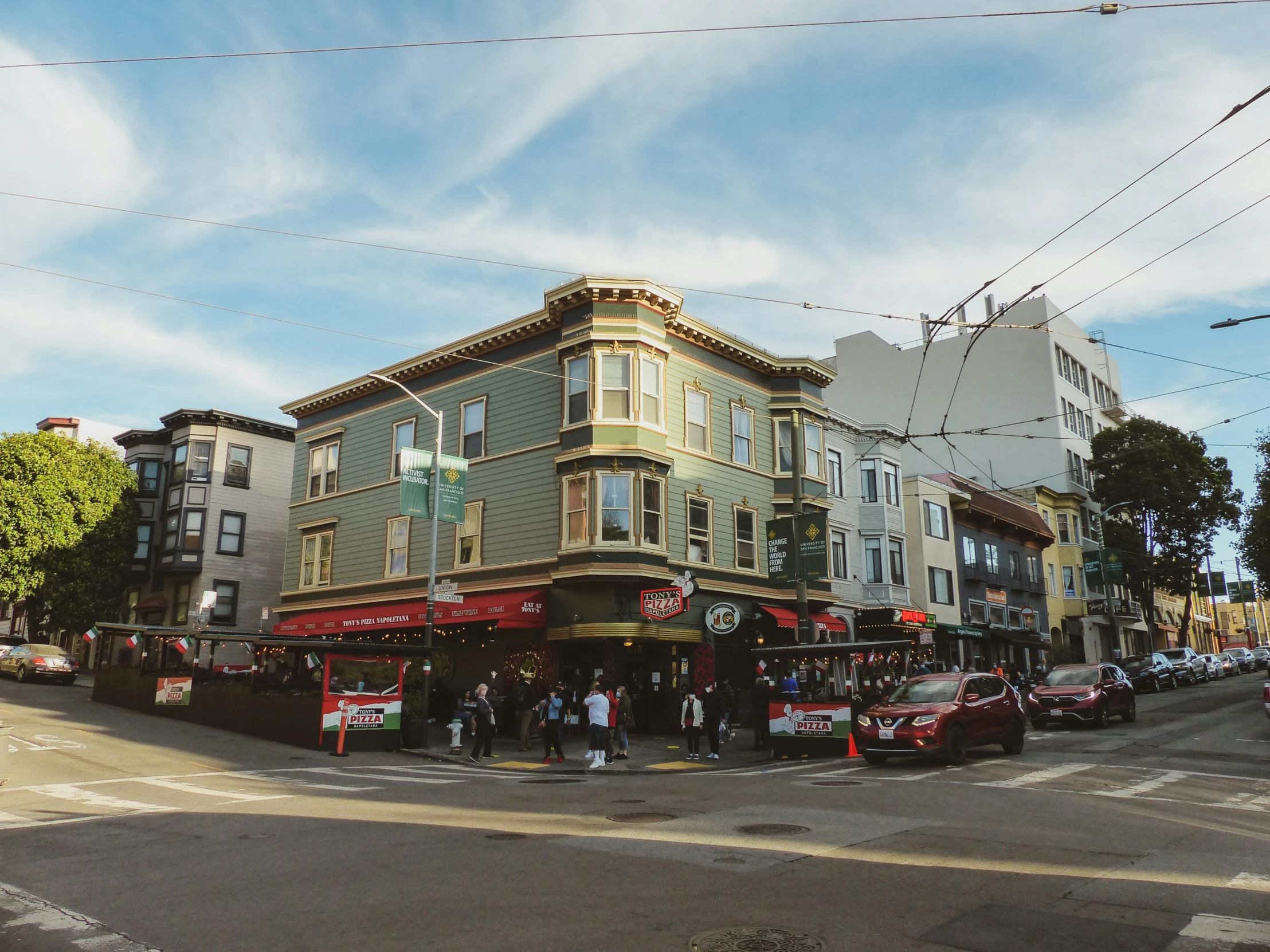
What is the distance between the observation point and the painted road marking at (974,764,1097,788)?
1451 cm

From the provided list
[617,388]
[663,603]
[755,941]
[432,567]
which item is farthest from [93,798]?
[617,388]

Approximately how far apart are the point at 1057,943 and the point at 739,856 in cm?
335

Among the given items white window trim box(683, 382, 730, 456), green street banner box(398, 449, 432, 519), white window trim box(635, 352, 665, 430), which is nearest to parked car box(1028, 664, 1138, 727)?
white window trim box(683, 382, 730, 456)

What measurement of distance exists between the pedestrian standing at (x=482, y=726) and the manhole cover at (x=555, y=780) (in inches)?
123

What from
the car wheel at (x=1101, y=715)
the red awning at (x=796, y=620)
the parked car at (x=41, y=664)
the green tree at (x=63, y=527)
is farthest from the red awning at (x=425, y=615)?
the car wheel at (x=1101, y=715)

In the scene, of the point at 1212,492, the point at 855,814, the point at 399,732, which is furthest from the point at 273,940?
the point at 1212,492

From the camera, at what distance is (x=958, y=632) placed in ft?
138

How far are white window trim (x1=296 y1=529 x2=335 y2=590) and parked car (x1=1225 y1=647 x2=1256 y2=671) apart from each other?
170 ft

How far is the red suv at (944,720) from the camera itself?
17328 mm

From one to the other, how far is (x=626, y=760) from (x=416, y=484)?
28.8 ft

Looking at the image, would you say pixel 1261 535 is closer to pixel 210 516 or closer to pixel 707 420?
pixel 707 420

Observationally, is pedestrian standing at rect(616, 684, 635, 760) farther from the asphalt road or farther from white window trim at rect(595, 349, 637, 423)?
white window trim at rect(595, 349, 637, 423)

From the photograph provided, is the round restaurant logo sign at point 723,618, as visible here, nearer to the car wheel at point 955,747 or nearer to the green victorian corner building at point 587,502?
the green victorian corner building at point 587,502

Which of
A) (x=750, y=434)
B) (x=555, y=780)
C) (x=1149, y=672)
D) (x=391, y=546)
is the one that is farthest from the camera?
(x=1149, y=672)
